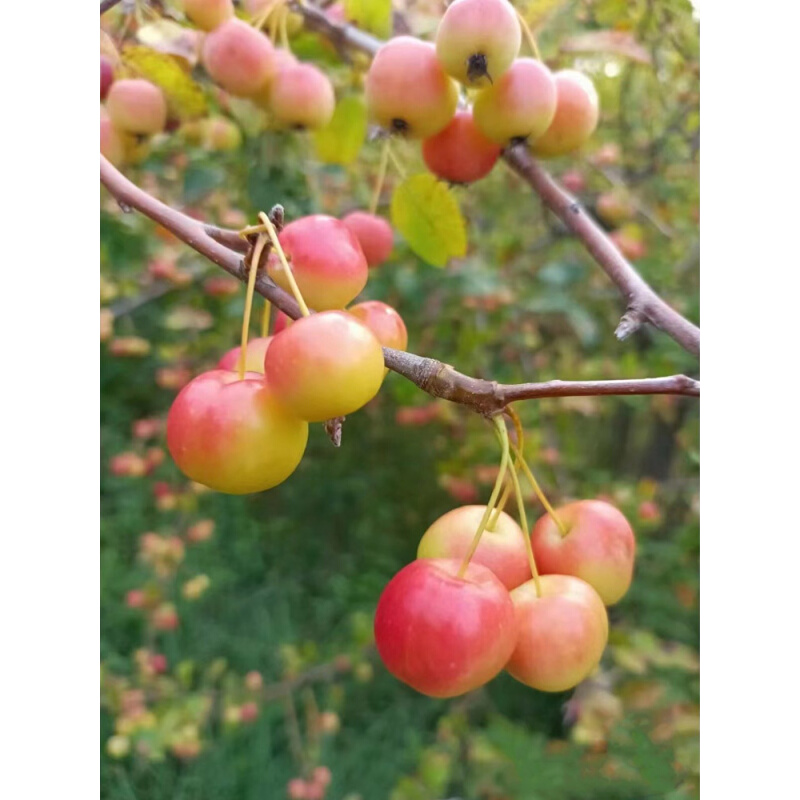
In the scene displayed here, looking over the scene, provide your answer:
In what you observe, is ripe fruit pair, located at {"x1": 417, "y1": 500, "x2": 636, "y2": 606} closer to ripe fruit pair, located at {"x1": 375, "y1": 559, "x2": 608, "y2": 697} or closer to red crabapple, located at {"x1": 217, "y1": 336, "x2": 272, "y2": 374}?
ripe fruit pair, located at {"x1": 375, "y1": 559, "x2": 608, "y2": 697}

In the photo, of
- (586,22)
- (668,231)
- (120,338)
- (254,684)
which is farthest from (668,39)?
(254,684)

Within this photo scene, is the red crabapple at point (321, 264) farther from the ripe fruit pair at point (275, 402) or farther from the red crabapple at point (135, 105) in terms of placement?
the red crabapple at point (135, 105)

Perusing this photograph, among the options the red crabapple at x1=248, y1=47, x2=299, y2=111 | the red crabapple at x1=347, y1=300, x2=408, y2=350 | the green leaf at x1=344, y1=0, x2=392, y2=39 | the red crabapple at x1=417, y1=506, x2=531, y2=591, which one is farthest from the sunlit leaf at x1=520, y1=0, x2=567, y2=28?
the red crabapple at x1=417, y1=506, x2=531, y2=591

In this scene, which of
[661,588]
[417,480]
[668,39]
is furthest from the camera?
[417,480]

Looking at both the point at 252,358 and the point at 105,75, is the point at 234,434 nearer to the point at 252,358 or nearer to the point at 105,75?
the point at 252,358

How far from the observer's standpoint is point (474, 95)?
0.77 meters

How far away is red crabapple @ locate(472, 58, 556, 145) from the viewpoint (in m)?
0.71

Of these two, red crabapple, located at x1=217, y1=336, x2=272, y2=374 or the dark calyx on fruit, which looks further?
the dark calyx on fruit

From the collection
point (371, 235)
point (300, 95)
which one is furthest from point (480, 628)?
point (300, 95)

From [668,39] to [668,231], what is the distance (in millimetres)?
359

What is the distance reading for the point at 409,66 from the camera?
0.71 meters

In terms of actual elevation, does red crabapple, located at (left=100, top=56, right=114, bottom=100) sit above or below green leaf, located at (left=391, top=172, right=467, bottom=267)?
above

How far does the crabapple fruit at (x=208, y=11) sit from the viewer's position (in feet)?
2.72
